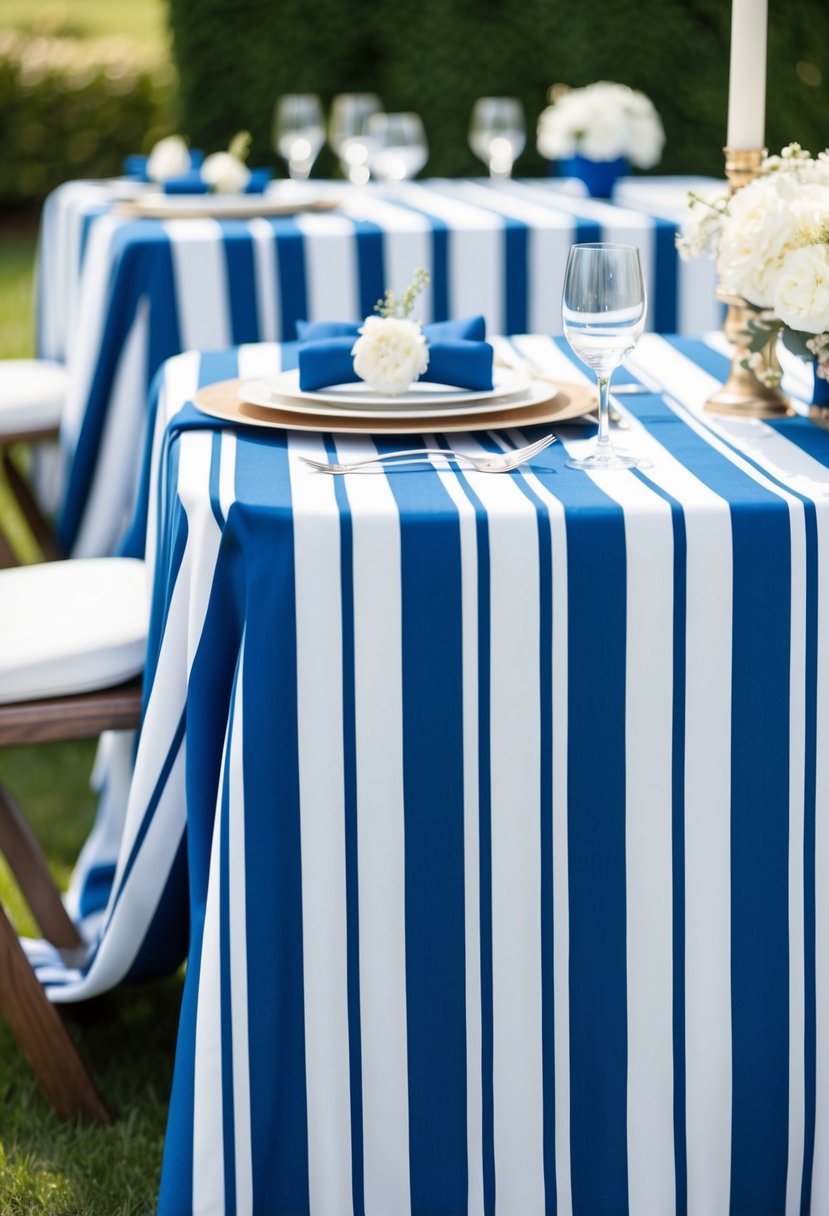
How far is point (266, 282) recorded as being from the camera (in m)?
3.04

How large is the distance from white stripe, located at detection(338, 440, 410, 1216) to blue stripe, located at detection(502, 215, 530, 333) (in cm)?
177

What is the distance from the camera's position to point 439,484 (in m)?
1.41

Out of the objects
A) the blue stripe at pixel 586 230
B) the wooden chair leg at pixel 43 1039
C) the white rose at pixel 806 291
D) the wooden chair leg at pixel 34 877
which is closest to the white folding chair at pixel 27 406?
the blue stripe at pixel 586 230

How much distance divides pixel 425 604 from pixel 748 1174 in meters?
0.61

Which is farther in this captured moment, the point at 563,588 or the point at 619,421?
the point at 619,421

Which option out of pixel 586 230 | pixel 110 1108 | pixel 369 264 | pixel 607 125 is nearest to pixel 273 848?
pixel 110 1108

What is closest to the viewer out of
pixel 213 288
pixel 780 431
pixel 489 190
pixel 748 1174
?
pixel 748 1174

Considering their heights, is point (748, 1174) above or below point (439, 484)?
below

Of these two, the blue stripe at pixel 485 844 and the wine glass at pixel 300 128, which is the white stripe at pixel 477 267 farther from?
the blue stripe at pixel 485 844

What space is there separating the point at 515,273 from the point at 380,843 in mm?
1974

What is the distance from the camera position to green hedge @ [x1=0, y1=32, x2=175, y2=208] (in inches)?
453

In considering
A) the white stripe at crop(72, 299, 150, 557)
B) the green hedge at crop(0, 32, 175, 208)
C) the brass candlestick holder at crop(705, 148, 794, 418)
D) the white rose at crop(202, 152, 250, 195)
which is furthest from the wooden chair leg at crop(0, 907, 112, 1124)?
the green hedge at crop(0, 32, 175, 208)

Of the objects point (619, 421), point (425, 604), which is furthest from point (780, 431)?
point (425, 604)

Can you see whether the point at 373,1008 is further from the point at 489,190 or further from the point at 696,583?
the point at 489,190
